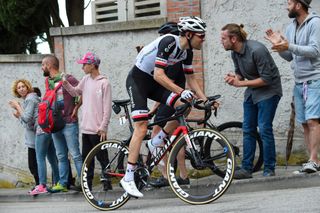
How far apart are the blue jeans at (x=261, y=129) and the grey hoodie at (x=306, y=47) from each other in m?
0.48

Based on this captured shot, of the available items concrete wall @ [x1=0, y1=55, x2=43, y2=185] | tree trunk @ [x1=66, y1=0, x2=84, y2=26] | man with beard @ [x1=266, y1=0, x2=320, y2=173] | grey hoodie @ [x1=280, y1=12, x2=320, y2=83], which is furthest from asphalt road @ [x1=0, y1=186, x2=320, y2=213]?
tree trunk @ [x1=66, y1=0, x2=84, y2=26]

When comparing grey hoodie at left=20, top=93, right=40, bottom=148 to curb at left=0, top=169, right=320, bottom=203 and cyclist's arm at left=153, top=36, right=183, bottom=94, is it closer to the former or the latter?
curb at left=0, top=169, right=320, bottom=203

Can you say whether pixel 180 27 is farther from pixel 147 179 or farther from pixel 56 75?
pixel 56 75

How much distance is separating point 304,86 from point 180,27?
192 centimetres

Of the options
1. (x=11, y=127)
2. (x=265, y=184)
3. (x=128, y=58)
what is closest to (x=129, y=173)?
(x=265, y=184)

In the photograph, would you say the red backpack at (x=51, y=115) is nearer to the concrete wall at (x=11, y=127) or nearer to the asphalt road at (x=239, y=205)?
the asphalt road at (x=239, y=205)

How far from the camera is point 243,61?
10.1 metres

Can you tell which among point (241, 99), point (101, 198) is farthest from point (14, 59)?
point (101, 198)

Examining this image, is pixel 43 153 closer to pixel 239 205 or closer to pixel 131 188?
pixel 131 188

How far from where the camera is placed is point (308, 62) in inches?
385

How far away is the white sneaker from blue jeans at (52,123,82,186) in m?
2.58

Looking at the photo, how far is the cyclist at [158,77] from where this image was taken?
8.77 metres

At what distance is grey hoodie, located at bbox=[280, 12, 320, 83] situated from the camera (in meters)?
9.55

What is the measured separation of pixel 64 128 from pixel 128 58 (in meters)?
2.15
